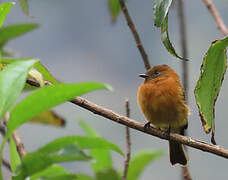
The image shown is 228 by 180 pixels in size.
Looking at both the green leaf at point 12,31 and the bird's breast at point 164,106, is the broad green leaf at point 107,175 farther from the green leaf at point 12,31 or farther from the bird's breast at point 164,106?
the bird's breast at point 164,106

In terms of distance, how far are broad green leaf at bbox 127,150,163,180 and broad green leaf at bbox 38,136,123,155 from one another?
2.34 feet

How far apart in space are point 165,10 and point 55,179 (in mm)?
591

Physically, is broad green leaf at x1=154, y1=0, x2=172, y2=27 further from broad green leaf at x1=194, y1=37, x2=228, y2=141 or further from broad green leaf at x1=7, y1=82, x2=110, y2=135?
broad green leaf at x1=7, y1=82, x2=110, y2=135

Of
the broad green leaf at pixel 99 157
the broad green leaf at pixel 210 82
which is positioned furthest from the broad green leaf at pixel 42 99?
the broad green leaf at pixel 99 157

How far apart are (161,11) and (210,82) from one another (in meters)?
0.28

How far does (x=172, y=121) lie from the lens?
3.16 m

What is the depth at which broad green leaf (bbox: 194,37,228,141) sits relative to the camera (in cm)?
150

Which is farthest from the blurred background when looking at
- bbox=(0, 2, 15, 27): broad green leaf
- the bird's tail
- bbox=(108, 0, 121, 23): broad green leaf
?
bbox=(0, 2, 15, 27): broad green leaf

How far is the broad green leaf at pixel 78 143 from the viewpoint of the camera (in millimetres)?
1411

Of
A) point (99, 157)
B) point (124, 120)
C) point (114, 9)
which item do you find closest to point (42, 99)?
point (124, 120)

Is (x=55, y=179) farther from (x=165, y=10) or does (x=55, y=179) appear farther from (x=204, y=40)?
(x=204, y=40)

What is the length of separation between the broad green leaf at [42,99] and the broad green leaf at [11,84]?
0.27ft

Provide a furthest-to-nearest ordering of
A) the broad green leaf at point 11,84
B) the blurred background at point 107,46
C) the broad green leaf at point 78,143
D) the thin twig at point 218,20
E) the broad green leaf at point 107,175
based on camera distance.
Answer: the blurred background at point 107,46, the thin twig at point 218,20, the broad green leaf at point 107,175, the broad green leaf at point 78,143, the broad green leaf at point 11,84

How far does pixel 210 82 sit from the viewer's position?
60.2 inches
